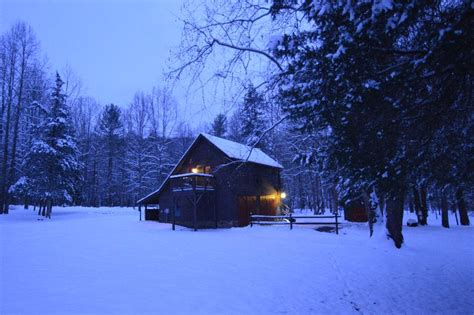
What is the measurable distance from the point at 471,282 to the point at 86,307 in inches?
405

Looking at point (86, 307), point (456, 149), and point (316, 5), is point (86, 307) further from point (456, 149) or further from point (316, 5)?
point (456, 149)

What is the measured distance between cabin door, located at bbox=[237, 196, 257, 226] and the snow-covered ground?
10808 millimetres

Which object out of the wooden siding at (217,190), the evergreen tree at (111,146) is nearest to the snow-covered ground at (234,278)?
the wooden siding at (217,190)

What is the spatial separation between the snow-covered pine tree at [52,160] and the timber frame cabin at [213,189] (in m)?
9.14

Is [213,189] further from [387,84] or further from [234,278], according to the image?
[387,84]

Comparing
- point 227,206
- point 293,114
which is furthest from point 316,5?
point 227,206

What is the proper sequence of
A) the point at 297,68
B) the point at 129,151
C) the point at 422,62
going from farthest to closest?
1. the point at 129,151
2. the point at 297,68
3. the point at 422,62

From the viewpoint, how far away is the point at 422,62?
166 inches

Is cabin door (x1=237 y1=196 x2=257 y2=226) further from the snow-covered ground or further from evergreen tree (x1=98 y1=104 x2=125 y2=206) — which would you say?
evergreen tree (x1=98 y1=104 x2=125 y2=206)

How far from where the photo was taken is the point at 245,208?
89.0 feet

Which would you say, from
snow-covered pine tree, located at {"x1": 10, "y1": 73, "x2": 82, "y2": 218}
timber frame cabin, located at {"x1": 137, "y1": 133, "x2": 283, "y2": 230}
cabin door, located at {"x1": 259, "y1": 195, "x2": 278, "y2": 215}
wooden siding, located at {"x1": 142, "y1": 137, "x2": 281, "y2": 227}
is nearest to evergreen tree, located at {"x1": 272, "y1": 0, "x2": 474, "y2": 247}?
timber frame cabin, located at {"x1": 137, "y1": 133, "x2": 283, "y2": 230}

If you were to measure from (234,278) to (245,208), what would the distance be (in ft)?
59.7

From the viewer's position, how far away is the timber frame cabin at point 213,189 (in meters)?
24.8

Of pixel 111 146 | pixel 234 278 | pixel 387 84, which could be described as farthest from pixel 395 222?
pixel 111 146
